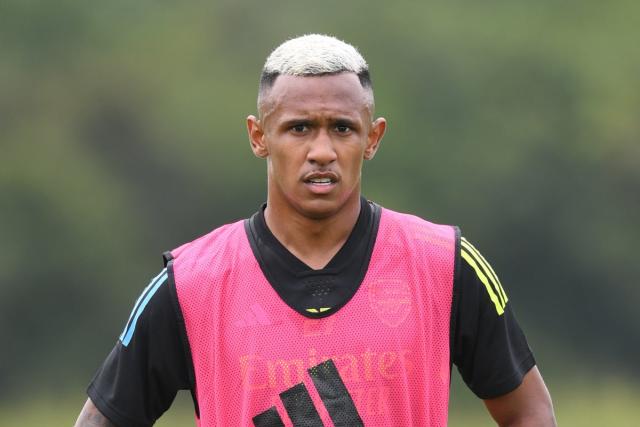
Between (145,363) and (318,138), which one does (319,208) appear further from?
(145,363)

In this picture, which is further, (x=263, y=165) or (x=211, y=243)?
(x=263, y=165)

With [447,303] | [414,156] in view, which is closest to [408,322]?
[447,303]

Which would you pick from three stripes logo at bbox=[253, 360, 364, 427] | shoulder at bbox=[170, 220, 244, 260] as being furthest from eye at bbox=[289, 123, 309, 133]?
three stripes logo at bbox=[253, 360, 364, 427]

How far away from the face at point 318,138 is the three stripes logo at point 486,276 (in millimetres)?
325

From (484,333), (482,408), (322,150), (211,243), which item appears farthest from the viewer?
(482,408)

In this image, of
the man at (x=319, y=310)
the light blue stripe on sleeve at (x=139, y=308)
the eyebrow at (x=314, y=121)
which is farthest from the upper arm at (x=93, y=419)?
the eyebrow at (x=314, y=121)

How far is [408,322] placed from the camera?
11.5ft

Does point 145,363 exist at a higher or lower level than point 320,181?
lower

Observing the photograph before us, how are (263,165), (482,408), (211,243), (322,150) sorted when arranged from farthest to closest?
(263,165)
(482,408)
(211,243)
(322,150)

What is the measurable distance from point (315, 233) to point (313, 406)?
43cm

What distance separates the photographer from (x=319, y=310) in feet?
11.5

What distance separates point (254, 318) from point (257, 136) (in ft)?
1.54

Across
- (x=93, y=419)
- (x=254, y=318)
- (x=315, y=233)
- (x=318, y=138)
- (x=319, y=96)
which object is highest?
(x=319, y=96)

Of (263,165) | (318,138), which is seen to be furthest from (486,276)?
(263,165)
